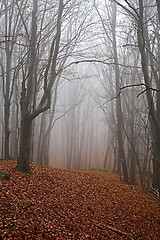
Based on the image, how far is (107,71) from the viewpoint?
17.1 m

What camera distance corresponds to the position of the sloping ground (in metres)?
4.69

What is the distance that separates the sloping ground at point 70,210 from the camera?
4689 mm

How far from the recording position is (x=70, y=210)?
6.14 metres

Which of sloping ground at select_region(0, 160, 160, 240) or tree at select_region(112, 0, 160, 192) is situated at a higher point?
tree at select_region(112, 0, 160, 192)

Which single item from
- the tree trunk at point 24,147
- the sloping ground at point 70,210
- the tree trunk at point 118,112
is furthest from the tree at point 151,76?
the tree trunk at point 24,147

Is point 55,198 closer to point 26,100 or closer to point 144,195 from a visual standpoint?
point 26,100

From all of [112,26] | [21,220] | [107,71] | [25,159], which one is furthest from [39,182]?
[107,71]

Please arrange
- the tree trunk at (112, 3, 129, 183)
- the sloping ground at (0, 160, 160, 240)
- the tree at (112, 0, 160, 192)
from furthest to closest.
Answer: the tree trunk at (112, 3, 129, 183), the tree at (112, 0, 160, 192), the sloping ground at (0, 160, 160, 240)

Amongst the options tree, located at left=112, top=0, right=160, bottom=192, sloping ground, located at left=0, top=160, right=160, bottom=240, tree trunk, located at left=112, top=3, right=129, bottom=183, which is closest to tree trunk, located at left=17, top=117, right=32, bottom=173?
sloping ground, located at left=0, top=160, right=160, bottom=240

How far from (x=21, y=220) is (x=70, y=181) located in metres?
4.14

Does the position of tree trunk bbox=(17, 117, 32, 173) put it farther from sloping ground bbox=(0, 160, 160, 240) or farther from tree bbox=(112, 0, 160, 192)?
tree bbox=(112, 0, 160, 192)

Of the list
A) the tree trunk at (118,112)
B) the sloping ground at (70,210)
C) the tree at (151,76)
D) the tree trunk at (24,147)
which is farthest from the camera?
the tree trunk at (118,112)

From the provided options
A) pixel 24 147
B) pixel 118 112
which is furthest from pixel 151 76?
pixel 24 147

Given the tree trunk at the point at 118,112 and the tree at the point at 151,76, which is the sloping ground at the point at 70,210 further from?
Answer: the tree trunk at the point at 118,112
